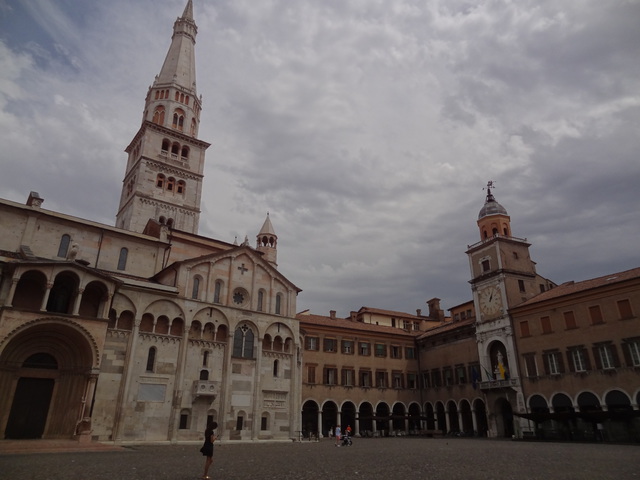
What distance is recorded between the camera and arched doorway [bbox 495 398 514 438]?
129 feet

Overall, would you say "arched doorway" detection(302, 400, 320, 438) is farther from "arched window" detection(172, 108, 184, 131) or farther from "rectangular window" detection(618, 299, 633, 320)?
"arched window" detection(172, 108, 184, 131)

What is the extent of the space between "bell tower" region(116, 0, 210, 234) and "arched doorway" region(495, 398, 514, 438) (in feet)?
115

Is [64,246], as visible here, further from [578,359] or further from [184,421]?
[578,359]

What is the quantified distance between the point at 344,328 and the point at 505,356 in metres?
15.8

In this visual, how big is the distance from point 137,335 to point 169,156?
25.7 m

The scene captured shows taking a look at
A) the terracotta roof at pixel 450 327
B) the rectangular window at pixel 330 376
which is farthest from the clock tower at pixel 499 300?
the rectangular window at pixel 330 376

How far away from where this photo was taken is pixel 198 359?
3136cm

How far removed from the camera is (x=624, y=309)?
1260 inches

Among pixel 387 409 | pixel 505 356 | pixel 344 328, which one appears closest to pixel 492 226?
pixel 505 356

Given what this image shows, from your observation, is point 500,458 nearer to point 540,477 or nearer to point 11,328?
point 540,477

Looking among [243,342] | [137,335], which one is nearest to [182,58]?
[243,342]

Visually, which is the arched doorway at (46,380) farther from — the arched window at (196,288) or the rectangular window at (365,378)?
the rectangular window at (365,378)

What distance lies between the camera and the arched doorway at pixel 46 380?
2448 centimetres

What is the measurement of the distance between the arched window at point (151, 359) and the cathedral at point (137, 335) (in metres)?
A: 0.13
